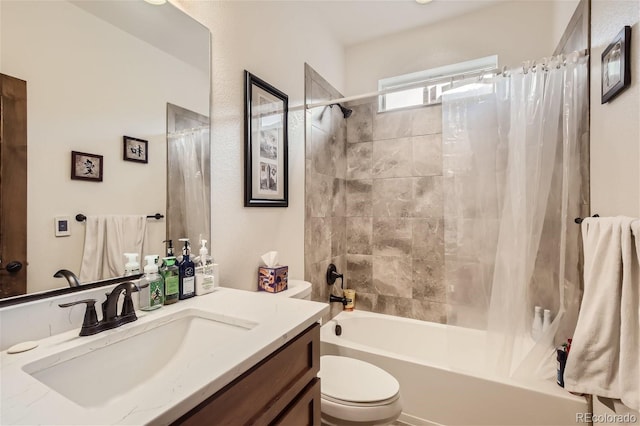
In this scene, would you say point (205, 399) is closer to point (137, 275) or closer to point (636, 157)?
point (137, 275)

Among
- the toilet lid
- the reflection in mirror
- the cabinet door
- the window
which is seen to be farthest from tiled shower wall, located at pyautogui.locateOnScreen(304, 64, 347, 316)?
the cabinet door

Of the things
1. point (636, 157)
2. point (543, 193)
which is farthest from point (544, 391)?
point (636, 157)

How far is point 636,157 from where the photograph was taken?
38.2 inches

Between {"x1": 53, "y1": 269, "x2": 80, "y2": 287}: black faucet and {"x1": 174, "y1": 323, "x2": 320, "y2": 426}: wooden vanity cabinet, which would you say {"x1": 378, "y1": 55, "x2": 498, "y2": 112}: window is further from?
{"x1": 53, "y1": 269, "x2": 80, "y2": 287}: black faucet

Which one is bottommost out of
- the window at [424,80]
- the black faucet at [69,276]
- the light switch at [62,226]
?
the black faucet at [69,276]

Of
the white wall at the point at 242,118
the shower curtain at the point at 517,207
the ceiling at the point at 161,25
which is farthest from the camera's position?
the shower curtain at the point at 517,207

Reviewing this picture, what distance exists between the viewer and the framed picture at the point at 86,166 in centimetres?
87

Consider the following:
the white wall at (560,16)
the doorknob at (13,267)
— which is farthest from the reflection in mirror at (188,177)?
the white wall at (560,16)

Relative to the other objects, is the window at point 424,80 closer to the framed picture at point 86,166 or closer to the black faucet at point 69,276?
the framed picture at point 86,166

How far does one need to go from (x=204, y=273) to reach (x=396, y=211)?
1.74 metres

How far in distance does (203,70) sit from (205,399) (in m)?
1.25

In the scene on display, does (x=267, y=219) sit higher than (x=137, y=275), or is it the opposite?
(x=267, y=219)

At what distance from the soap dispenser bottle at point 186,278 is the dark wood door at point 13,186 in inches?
16.7

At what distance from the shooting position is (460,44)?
2340mm
